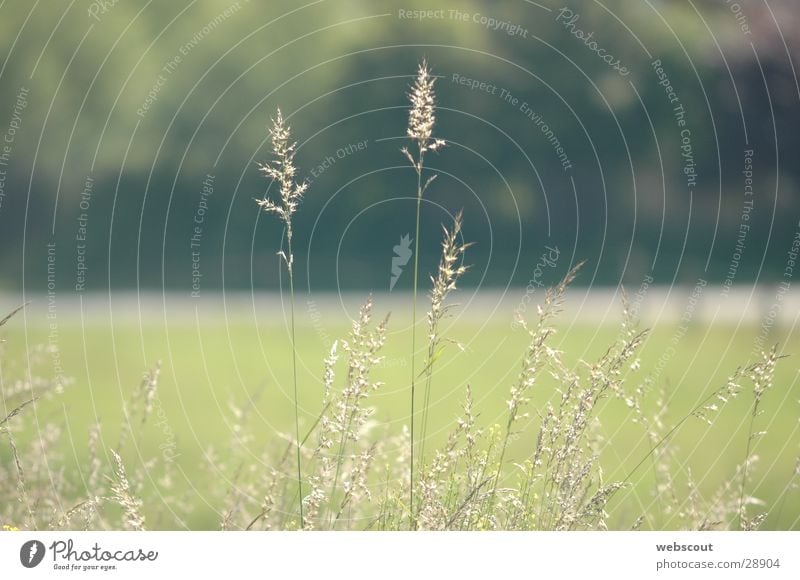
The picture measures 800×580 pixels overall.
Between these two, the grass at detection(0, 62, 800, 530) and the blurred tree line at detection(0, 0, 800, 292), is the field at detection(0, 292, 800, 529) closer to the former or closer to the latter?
the grass at detection(0, 62, 800, 530)

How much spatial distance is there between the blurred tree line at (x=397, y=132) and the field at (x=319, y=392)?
694mm

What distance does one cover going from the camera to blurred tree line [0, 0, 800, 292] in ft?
19.8

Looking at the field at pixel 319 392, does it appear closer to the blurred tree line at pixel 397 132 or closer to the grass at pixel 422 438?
the grass at pixel 422 438

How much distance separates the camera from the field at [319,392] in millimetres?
4559

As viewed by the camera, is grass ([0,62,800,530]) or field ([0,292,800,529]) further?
field ([0,292,800,529])

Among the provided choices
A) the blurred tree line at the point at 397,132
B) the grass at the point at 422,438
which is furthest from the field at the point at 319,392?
the blurred tree line at the point at 397,132

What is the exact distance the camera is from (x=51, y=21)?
5047 millimetres

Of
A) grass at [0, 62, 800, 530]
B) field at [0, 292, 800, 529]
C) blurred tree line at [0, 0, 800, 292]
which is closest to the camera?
grass at [0, 62, 800, 530]

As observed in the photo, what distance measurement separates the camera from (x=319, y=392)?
344 inches

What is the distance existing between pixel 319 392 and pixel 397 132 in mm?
3487

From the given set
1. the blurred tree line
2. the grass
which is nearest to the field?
the grass

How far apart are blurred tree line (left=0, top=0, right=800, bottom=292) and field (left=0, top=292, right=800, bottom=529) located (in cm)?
69

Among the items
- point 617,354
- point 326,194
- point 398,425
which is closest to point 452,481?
point 617,354
